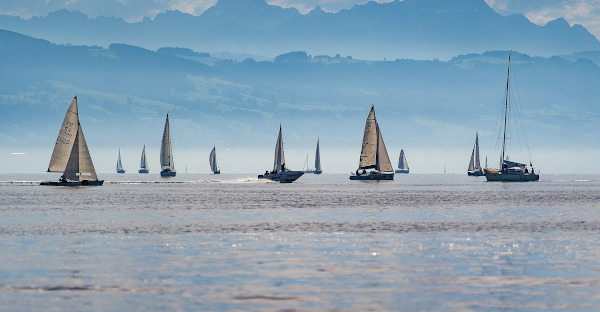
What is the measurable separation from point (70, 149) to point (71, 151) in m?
2.12

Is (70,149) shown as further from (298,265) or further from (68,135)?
(298,265)

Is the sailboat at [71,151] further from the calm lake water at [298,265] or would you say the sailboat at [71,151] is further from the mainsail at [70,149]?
the calm lake water at [298,265]

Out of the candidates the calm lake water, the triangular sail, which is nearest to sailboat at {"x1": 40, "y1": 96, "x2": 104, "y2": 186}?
the triangular sail

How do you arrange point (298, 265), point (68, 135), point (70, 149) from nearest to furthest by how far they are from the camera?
1. point (298, 265)
2. point (68, 135)
3. point (70, 149)

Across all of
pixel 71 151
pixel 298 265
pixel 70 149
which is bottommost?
pixel 298 265

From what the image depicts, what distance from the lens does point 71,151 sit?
151 metres

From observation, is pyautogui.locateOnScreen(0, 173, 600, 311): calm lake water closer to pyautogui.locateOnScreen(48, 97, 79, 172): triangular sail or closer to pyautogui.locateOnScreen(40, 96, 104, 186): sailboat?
pyautogui.locateOnScreen(40, 96, 104, 186): sailboat

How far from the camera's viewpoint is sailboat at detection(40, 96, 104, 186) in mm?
151000

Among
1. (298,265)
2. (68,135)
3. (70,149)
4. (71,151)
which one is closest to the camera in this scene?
(298,265)

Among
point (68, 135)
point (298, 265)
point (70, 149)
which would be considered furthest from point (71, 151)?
point (298, 265)

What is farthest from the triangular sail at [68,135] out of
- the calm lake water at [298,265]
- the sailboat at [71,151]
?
the calm lake water at [298,265]

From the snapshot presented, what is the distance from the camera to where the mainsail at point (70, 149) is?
151m

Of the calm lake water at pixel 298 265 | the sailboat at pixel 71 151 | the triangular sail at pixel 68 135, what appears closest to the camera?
the calm lake water at pixel 298 265

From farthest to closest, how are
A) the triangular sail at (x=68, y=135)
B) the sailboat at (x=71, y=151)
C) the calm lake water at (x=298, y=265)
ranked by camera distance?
the triangular sail at (x=68, y=135), the sailboat at (x=71, y=151), the calm lake water at (x=298, y=265)
